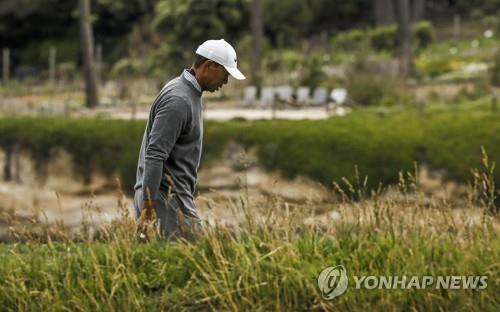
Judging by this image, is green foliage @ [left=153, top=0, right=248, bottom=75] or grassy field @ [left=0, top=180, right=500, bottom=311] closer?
grassy field @ [left=0, top=180, right=500, bottom=311]

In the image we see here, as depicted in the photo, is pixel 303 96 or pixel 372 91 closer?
pixel 372 91

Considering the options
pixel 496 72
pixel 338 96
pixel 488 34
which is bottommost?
pixel 338 96

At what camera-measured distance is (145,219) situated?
6590 millimetres

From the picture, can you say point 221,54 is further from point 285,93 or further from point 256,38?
point 256,38

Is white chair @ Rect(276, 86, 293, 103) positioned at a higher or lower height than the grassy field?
lower

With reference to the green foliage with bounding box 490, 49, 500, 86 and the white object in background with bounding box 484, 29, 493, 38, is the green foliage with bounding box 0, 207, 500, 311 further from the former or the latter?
the white object in background with bounding box 484, 29, 493, 38

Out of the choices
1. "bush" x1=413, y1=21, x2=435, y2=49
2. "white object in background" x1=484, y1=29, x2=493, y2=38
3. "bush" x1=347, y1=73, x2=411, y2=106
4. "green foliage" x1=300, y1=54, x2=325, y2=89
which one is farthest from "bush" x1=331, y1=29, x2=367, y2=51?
"bush" x1=347, y1=73, x2=411, y2=106

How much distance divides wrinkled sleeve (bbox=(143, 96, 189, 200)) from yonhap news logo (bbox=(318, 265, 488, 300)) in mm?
1136

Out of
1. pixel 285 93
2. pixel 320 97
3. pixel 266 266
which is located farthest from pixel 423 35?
pixel 266 266

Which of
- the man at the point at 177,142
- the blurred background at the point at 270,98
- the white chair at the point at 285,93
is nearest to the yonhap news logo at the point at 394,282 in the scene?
the blurred background at the point at 270,98

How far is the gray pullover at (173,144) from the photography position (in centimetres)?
653

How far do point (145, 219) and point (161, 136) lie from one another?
48 cm

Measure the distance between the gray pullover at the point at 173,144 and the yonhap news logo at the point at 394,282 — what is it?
3.46 feet

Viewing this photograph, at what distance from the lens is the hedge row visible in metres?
18.7
